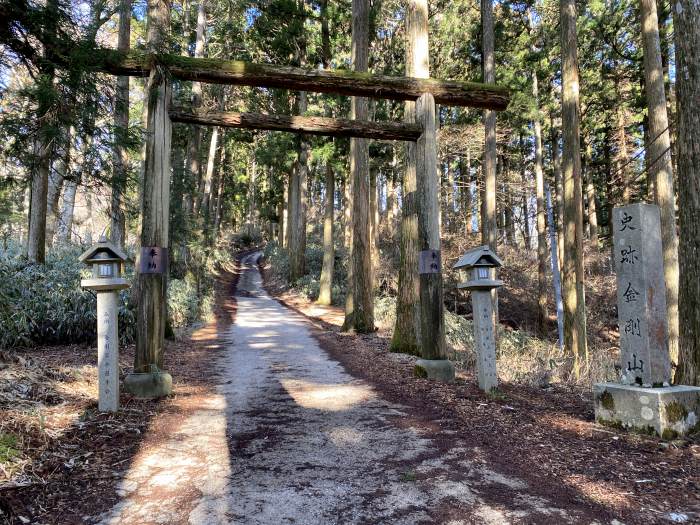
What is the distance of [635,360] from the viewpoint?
4770 mm

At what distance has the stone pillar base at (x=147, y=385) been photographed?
6.04m

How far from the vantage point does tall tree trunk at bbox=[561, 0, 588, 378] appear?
11.1 m

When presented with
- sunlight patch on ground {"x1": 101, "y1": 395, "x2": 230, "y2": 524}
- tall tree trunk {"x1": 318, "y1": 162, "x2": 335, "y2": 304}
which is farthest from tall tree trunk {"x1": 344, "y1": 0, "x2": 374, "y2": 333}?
sunlight patch on ground {"x1": 101, "y1": 395, "x2": 230, "y2": 524}

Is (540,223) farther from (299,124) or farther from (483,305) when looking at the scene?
(299,124)

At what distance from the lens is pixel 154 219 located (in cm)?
629

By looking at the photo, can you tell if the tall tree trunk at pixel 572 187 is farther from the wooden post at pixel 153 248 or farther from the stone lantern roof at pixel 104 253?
the stone lantern roof at pixel 104 253

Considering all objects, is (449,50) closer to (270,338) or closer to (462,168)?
(462,168)

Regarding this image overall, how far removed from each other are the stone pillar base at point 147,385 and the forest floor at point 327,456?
7.7 inches

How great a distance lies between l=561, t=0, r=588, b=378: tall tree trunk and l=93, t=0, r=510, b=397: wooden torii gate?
16.3 feet

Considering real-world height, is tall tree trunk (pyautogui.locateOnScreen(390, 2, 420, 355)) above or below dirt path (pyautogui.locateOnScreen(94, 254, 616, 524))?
above

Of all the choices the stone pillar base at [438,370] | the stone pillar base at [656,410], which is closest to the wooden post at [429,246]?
the stone pillar base at [438,370]

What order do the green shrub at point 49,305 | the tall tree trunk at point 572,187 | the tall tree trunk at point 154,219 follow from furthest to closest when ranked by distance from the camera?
the tall tree trunk at point 572,187
the green shrub at point 49,305
the tall tree trunk at point 154,219

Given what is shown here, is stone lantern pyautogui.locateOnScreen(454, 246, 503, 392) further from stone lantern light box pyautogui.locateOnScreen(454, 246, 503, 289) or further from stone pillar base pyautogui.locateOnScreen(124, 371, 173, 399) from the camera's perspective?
stone pillar base pyautogui.locateOnScreen(124, 371, 173, 399)

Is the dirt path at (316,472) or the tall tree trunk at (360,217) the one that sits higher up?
the tall tree trunk at (360,217)
